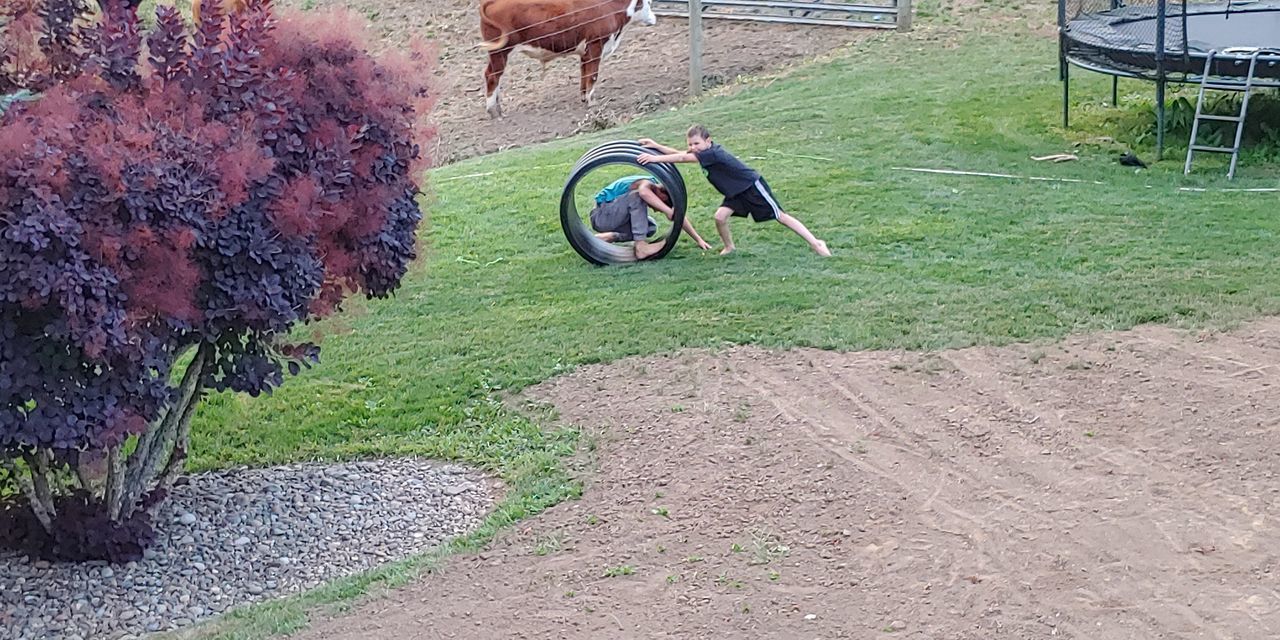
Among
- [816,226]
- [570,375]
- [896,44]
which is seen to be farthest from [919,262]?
[896,44]

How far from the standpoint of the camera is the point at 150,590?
4.64 metres

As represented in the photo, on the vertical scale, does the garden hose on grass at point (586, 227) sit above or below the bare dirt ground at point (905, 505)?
above

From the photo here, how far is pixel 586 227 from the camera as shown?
8.62 meters

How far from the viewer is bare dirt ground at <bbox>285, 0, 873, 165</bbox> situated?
48.0ft

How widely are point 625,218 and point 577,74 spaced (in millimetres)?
8950

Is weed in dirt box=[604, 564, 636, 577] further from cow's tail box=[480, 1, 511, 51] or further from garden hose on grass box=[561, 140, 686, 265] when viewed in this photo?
cow's tail box=[480, 1, 511, 51]

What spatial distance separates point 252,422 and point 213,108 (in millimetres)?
2340

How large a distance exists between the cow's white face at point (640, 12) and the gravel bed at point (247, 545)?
11426mm

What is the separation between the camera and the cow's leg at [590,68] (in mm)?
15375

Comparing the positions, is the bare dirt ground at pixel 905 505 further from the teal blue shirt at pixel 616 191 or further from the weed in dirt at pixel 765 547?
the teal blue shirt at pixel 616 191

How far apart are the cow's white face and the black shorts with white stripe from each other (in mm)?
8436

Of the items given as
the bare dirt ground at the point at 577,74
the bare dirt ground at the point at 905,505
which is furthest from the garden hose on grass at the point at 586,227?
the bare dirt ground at the point at 577,74

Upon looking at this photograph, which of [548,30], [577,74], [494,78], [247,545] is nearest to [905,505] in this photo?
[247,545]

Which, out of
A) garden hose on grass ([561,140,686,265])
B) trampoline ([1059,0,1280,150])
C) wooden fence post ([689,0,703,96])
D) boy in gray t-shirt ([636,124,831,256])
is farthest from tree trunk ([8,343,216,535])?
wooden fence post ([689,0,703,96])
